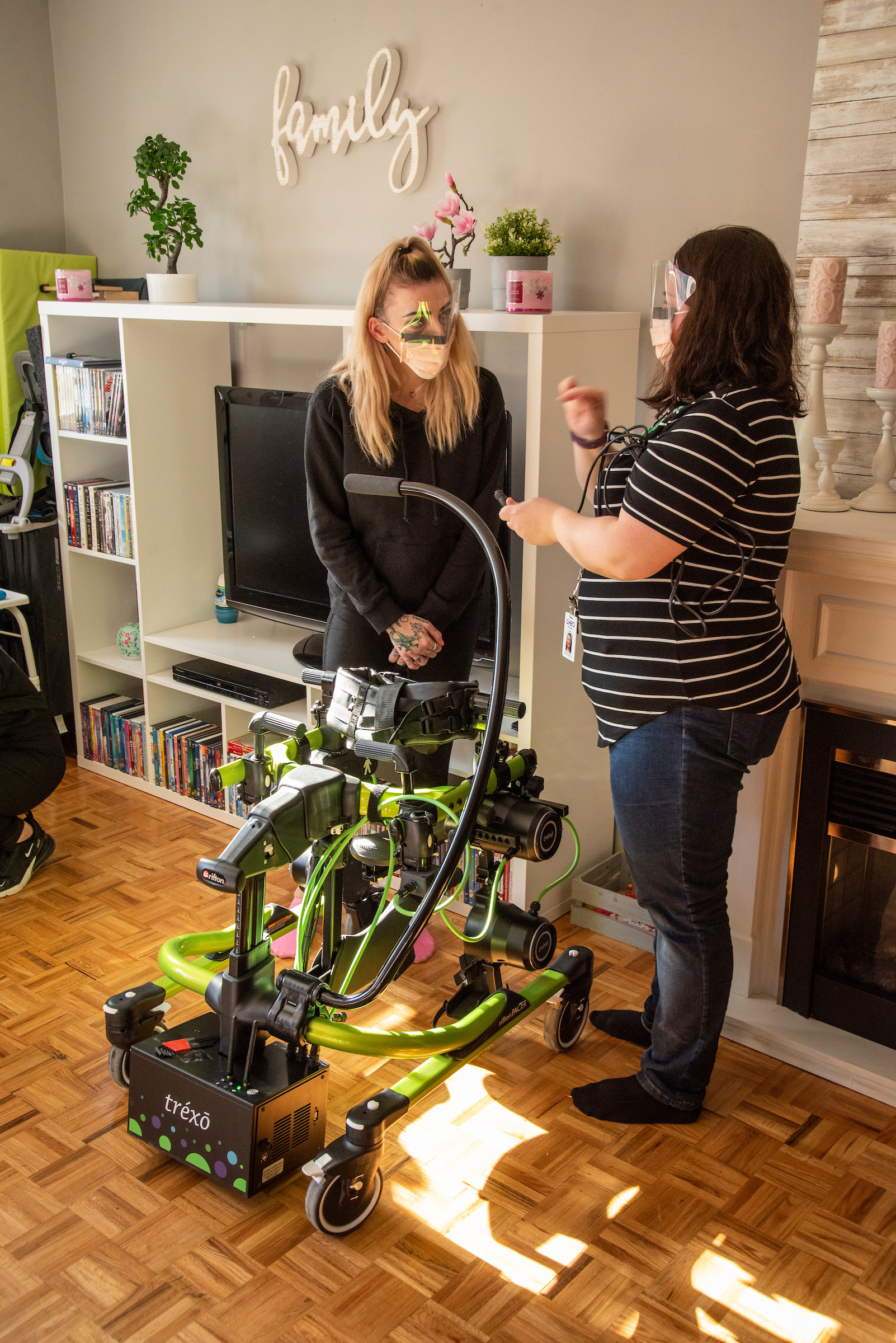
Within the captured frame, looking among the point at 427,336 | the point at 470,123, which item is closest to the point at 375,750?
the point at 427,336

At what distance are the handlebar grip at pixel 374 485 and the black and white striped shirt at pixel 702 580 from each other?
340 millimetres

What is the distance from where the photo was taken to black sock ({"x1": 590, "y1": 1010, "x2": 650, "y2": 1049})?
2.25m

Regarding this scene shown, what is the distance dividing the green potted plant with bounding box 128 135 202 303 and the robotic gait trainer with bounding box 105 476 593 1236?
177 cm

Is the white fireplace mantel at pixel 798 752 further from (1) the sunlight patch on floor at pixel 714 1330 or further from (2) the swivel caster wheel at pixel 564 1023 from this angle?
(1) the sunlight patch on floor at pixel 714 1330

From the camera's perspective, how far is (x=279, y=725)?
72.9 inches

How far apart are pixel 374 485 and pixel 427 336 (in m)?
0.68

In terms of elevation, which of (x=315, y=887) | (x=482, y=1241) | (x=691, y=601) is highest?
(x=691, y=601)

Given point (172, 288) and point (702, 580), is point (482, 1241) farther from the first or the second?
point (172, 288)

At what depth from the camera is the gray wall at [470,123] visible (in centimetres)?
238

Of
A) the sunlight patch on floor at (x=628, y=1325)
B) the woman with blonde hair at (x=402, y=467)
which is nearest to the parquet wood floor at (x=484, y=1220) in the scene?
the sunlight patch on floor at (x=628, y=1325)

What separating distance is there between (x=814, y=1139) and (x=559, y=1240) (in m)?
0.53

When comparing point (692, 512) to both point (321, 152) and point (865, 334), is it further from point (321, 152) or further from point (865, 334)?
→ point (321, 152)

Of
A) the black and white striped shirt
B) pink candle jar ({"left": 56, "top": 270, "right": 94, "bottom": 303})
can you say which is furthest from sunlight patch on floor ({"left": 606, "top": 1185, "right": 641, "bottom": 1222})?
pink candle jar ({"left": 56, "top": 270, "right": 94, "bottom": 303})

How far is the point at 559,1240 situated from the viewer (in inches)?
68.8
